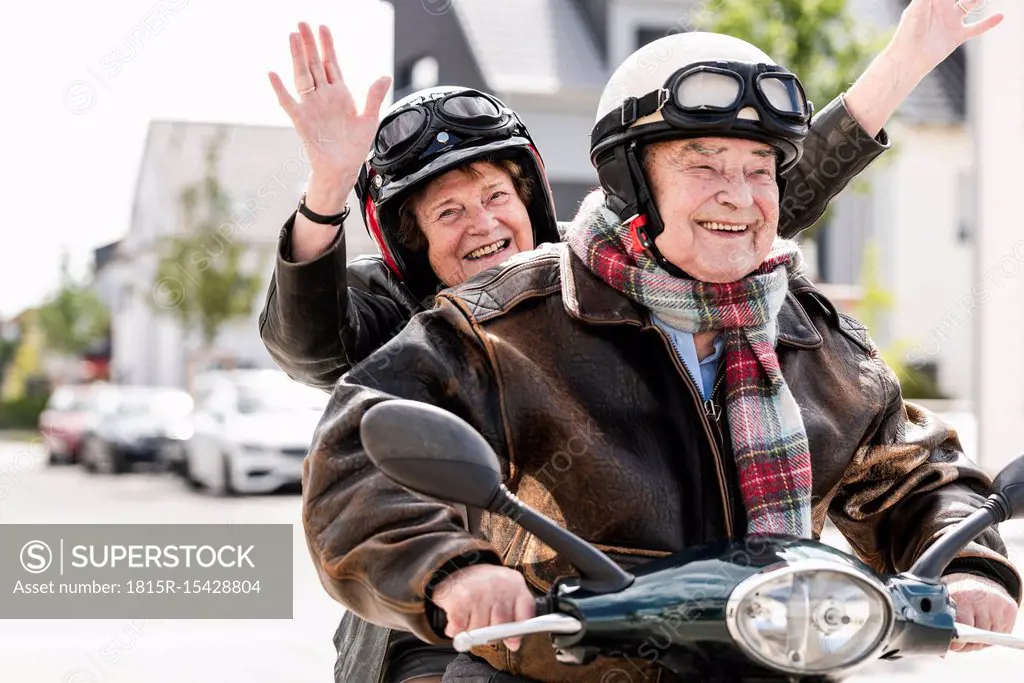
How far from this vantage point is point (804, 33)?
21.0 m

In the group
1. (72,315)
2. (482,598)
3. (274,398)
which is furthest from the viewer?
(72,315)

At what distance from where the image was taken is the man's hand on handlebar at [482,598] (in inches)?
72.4

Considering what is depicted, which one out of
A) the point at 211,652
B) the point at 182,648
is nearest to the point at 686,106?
the point at 211,652

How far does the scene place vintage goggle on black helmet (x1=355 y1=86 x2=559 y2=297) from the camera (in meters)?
3.46

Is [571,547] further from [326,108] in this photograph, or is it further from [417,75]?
[417,75]

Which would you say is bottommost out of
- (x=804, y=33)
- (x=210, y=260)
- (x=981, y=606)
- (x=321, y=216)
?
(x=981, y=606)

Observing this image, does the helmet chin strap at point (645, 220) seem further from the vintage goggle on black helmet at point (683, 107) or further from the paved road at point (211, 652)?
the paved road at point (211, 652)

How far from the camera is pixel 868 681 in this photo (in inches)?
301

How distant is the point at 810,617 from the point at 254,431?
16314 millimetres

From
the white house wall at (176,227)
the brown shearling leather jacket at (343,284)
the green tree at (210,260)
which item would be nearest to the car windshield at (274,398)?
the white house wall at (176,227)

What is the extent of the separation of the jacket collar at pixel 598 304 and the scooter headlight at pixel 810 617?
1.99 feet

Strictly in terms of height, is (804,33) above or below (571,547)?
above

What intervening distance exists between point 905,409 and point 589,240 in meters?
0.68

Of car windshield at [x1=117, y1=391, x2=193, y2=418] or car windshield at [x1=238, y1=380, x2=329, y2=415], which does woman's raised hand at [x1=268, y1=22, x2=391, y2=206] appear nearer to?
car windshield at [x1=238, y1=380, x2=329, y2=415]
